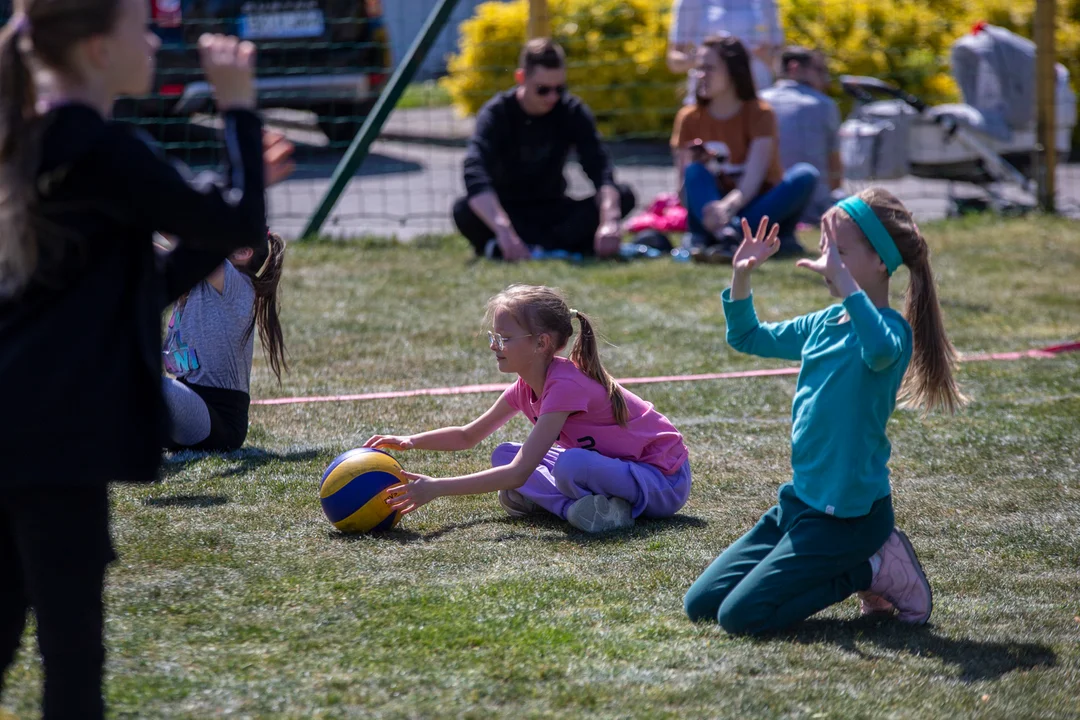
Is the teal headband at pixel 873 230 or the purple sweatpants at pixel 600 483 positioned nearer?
the teal headband at pixel 873 230

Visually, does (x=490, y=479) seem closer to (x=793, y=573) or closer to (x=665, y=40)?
(x=793, y=573)

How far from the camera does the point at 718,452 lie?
17.3ft

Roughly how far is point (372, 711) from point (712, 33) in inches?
348

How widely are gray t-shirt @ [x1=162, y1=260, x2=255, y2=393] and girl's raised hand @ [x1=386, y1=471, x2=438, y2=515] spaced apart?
1.32m

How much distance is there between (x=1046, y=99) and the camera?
11.2 meters

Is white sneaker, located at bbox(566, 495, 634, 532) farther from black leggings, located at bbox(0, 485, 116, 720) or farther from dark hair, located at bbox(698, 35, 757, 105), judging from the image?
dark hair, located at bbox(698, 35, 757, 105)

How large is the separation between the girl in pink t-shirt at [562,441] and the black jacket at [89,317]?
1668mm

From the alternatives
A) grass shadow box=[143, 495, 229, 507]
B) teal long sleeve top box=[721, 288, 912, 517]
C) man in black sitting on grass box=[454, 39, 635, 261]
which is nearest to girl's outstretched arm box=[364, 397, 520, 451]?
grass shadow box=[143, 495, 229, 507]

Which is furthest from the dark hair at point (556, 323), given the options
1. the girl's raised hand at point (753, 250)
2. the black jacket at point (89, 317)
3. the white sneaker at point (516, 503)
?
the black jacket at point (89, 317)

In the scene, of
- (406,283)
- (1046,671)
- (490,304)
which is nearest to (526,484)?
(490,304)

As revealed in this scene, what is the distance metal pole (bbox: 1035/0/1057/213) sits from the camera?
11086 millimetres

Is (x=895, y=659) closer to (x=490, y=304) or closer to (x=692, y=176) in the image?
(x=490, y=304)

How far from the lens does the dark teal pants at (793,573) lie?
342 centimetres

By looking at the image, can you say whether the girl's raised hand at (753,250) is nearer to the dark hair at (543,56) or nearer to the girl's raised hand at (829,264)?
the girl's raised hand at (829,264)
